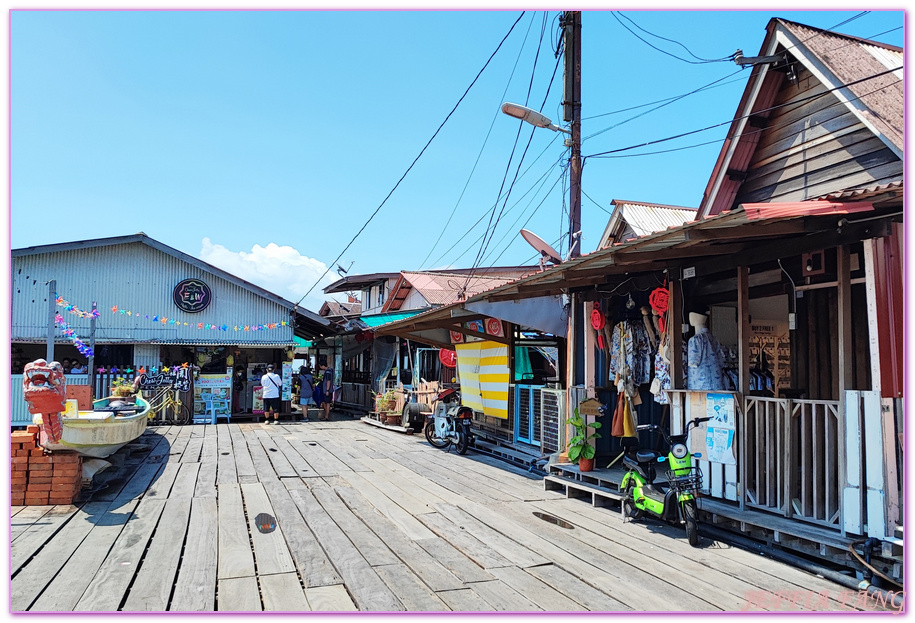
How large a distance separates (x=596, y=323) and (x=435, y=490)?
296 centimetres

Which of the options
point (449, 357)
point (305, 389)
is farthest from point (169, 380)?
point (449, 357)

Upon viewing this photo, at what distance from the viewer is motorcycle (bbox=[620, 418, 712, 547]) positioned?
18.0ft

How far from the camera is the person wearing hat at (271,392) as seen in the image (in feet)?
58.2

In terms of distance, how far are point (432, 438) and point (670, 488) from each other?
7.34m

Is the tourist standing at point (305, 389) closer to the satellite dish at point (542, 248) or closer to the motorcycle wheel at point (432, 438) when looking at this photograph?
the motorcycle wheel at point (432, 438)

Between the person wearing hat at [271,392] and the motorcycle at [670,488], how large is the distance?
43.2 feet

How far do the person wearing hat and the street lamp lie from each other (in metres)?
11.1

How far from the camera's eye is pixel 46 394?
661cm

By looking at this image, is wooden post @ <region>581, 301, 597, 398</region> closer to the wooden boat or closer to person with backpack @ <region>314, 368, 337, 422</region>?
the wooden boat

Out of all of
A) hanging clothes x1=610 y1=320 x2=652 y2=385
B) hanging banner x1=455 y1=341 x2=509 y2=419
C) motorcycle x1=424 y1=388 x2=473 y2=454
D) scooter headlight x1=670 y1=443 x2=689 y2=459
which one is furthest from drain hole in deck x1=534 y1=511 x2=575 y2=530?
motorcycle x1=424 y1=388 x2=473 y2=454

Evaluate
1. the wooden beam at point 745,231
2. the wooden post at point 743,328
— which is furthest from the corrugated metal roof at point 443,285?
the wooden beam at point 745,231

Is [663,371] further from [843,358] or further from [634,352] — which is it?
[843,358]

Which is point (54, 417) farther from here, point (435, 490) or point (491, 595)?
point (491, 595)

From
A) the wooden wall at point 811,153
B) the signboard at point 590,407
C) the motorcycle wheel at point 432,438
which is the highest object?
the wooden wall at point 811,153
